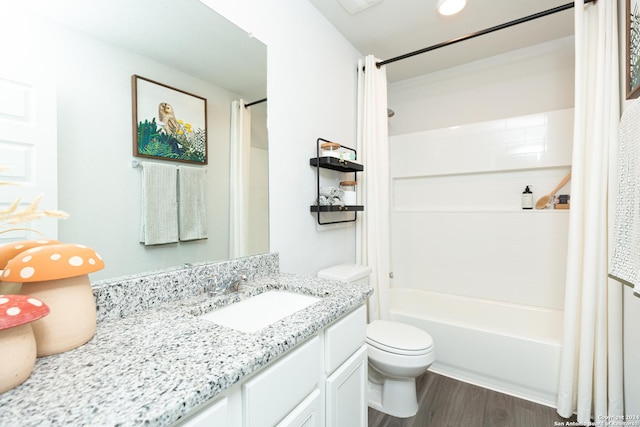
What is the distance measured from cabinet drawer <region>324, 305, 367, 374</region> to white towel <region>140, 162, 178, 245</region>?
0.72 metres

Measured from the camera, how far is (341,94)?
2.16m

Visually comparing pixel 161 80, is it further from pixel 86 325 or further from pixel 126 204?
pixel 86 325

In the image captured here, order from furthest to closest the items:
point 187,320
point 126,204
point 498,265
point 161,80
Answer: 1. point 498,265
2. point 161,80
3. point 126,204
4. point 187,320

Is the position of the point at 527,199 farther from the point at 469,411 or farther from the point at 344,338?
the point at 344,338

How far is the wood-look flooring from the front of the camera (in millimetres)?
1605

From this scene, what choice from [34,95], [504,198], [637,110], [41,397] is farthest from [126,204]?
[504,198]

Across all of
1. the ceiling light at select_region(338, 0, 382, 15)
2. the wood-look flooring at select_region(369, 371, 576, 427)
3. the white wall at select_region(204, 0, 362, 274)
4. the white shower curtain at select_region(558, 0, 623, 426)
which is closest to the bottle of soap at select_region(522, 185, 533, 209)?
the white shower curtain at select_region(558, 0, 623, 426)

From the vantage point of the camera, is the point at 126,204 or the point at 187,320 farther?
the point at 126,204

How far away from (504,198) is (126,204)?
273 cm

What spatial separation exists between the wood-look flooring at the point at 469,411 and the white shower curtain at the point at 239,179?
4.22 feet

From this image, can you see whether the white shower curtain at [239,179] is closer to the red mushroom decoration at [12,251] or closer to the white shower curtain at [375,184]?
the red mushroom decoration at [12,251]

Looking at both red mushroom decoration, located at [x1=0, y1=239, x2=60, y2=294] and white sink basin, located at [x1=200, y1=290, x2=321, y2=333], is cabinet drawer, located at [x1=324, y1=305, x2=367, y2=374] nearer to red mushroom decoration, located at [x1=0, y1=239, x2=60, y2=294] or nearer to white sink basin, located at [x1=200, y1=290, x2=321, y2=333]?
white sink basin, located at [x1=200, y1=290, x2=321, y2=333]

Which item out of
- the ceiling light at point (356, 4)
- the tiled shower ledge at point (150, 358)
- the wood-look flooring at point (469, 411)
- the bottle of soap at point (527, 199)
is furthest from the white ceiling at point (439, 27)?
the wood-look flooring at point (469, 411)

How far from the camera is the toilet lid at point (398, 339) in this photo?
159 centimetres
